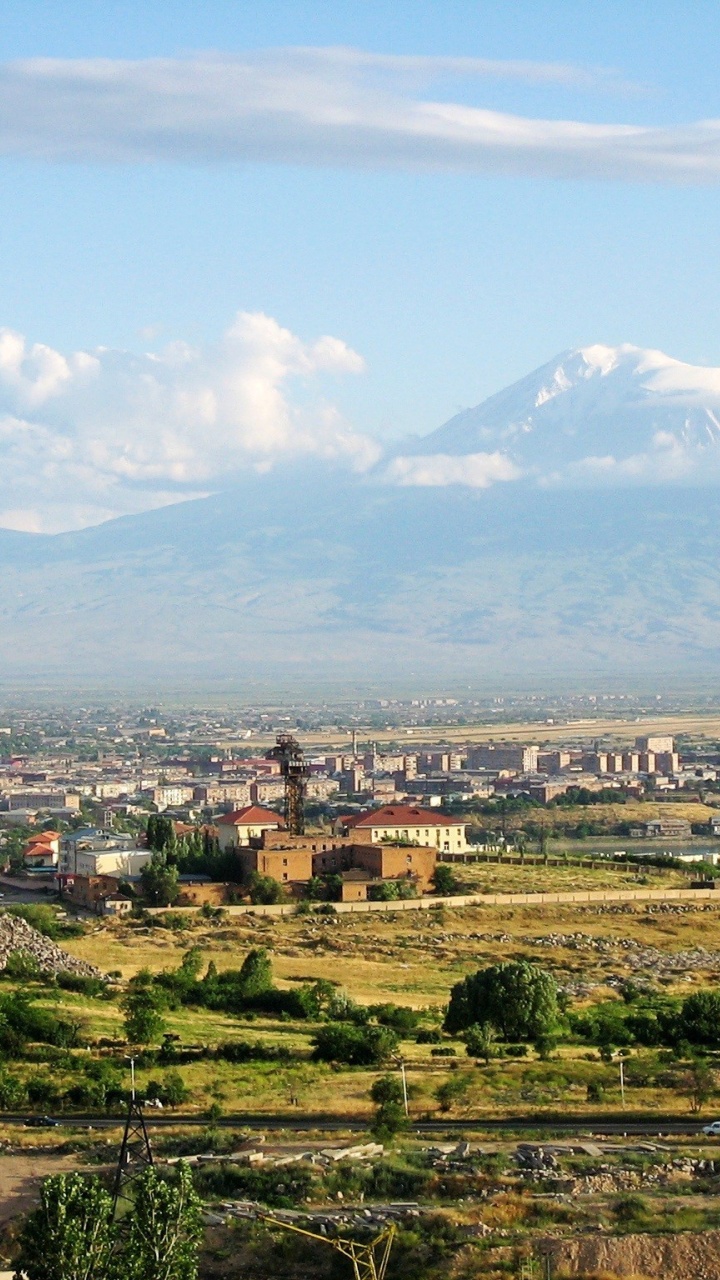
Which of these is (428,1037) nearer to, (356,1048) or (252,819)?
(356,1048)

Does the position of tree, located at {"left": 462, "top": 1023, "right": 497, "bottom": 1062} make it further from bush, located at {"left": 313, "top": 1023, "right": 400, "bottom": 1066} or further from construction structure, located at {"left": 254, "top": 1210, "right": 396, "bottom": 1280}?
construction structure, located at {"left": 254, "top": 1210, "right": 396, "bottom": 1280}

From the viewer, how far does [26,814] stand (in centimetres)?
13700

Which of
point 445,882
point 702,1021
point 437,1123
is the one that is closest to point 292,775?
point 445,882

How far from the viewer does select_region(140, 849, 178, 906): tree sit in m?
65.5

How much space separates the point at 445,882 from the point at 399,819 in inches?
371

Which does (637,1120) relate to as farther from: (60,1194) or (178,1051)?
(60,1194)

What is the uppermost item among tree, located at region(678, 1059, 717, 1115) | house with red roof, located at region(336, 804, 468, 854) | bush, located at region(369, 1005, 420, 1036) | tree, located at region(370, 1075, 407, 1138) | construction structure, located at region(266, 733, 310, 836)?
A: construction structure, located at region(266, 733, 310, 836)

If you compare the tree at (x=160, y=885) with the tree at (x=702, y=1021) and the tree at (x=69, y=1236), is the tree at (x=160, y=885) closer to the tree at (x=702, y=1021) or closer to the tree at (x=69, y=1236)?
the tree at (x=702, y=1021)

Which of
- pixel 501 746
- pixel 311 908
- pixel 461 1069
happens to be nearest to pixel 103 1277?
pixel 461 1069

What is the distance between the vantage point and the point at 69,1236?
20531 mm

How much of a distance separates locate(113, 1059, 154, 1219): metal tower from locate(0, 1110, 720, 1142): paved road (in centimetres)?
100

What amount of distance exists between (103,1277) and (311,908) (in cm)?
4469

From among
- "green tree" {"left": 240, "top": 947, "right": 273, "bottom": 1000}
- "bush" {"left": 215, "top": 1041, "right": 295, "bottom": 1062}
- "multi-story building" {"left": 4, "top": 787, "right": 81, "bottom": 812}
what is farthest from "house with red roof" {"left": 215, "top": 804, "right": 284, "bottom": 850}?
"multi-story building" {"left": 4, "top": 787, "right": 81, "bottom": 812}

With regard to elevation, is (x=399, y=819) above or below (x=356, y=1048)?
above
